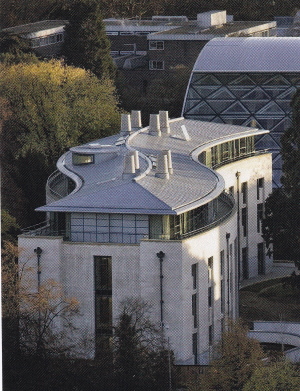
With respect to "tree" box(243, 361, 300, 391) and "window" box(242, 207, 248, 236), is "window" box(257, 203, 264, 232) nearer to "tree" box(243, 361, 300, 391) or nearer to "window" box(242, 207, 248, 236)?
"window" box(242, 207, 248, 236)

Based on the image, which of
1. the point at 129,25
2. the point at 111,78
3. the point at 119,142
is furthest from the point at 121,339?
the point at 129,25

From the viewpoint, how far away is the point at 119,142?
73688 mm

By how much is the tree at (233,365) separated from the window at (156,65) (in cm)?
6342

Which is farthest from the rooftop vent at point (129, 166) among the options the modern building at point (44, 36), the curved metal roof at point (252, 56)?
the modern building at point (44, 36)

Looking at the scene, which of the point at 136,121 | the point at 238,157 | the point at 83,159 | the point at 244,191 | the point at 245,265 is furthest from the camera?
the point at 136,121

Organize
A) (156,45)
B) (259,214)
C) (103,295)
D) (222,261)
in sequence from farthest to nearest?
(156,45)
(259,214)
(222,261)
(103,295)

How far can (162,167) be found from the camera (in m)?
63.7

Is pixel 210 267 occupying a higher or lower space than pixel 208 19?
lower

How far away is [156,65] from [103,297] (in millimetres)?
59872

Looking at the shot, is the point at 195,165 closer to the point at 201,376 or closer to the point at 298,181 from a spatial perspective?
the point at 298,181

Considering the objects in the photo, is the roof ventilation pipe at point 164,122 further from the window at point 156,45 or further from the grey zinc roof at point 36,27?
the window at point 156,45

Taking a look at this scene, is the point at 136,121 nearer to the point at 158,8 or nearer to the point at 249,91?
the point at 249,91

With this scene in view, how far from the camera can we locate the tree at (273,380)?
52.7 m

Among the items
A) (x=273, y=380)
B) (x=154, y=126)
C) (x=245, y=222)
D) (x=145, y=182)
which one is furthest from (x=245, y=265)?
(x=273, y=380)
